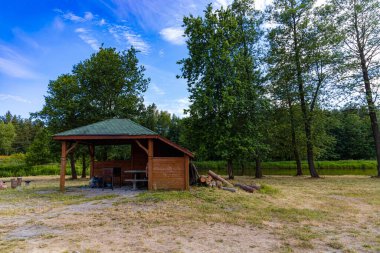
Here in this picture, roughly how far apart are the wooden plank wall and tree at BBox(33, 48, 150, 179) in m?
11.2

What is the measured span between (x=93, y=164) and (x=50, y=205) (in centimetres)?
725

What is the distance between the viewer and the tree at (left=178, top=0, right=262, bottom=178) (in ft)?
56.4

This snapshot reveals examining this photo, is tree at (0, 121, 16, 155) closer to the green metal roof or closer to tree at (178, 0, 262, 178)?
tree at (178, 0, 262, 178)

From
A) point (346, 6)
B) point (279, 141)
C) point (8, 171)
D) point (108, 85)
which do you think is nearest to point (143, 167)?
point (108, 85)

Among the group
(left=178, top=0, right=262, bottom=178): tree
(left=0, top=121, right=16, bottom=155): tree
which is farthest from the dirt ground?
(left=0, top=121, right=16, bottom=155): tree

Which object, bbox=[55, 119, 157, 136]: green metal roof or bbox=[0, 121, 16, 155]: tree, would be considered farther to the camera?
bbox=[0, 121, 16, 155]: tree

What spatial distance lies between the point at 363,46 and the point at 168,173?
16.8m

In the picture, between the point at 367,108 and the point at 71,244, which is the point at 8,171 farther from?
the point at 367,108

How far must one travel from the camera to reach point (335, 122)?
2022cm

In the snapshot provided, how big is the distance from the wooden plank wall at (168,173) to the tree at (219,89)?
200 inches

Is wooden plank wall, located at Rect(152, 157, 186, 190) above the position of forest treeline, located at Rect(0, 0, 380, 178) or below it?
below

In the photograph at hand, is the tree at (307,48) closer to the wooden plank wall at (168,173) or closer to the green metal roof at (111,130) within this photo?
the wooden plank wall at (168,173)

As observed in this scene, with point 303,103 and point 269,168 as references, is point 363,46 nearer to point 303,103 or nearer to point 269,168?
point 303,103

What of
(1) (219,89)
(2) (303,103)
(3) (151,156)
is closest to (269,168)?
(2) (303,103)
